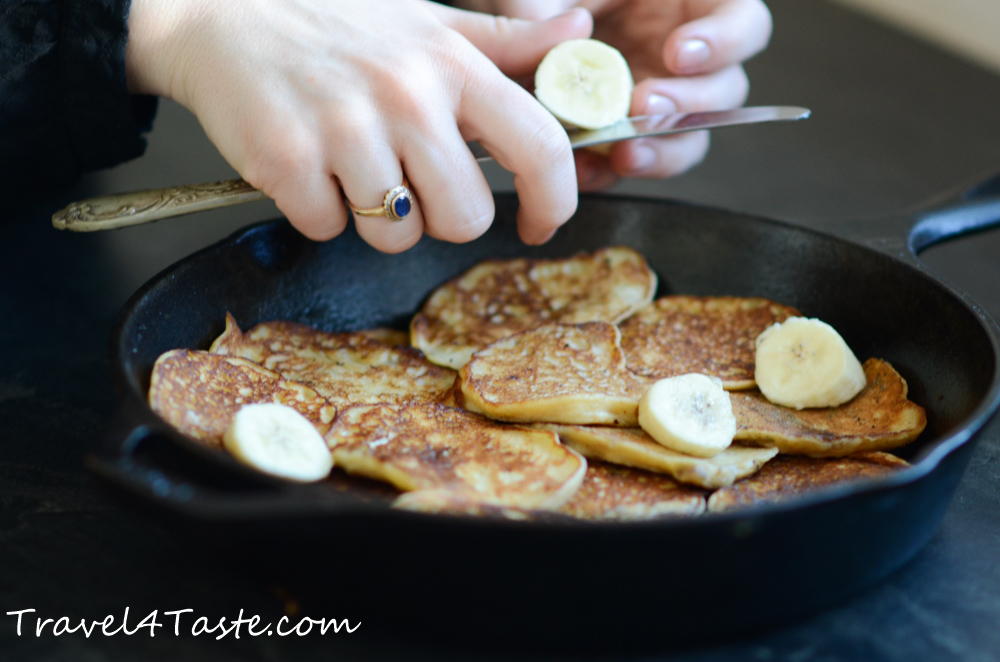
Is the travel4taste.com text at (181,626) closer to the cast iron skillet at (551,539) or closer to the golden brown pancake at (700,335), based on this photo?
the cast iron skillet at (551,539)

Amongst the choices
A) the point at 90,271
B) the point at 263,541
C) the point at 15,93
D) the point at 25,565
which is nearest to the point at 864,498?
the point at 263,541

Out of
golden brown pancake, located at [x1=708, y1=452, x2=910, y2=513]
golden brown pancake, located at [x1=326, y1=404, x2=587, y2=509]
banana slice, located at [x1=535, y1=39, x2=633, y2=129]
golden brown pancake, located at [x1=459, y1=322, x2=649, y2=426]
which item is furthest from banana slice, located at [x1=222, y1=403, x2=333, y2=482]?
banana slice, located at [x1=535, y1=39, x2=633, y2=129]

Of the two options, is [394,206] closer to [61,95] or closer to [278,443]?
[278,443]

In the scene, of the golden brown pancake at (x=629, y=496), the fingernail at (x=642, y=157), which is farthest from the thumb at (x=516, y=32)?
the golden brown pancake at (x=629, y=496)

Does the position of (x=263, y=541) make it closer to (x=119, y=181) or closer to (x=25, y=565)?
(x=25, y=565)

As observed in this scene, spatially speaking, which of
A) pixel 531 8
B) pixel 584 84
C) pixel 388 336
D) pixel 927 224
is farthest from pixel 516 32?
pixel 927 224

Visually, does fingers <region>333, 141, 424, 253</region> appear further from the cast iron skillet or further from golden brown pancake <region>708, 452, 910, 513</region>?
golden brown pancake <region>708, 452, 910, 513</region>
